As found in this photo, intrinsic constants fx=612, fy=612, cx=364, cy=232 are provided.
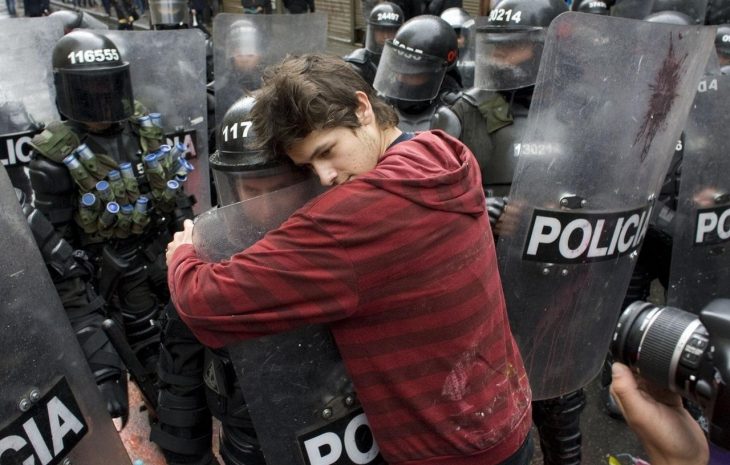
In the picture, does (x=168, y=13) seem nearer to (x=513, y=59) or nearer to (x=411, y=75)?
(x=411, y=75)

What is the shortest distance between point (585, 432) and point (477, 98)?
70.1 inches

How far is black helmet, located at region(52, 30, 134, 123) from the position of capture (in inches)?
118

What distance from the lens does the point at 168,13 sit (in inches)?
233

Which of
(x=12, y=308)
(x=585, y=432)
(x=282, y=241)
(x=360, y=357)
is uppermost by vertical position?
(x=282, y=241)

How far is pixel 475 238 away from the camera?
1.39 meters

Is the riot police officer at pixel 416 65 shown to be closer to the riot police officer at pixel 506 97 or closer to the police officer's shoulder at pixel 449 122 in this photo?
the riot police officer at pixel 506 97

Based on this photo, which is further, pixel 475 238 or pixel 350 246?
pixel 475 238

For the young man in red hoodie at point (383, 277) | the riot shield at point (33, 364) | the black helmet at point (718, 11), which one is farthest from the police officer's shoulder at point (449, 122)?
the black helmet at point (718, 11)

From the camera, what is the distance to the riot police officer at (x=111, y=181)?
9.66 feet

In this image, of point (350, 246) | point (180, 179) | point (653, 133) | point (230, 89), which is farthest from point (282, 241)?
point (230, 89)

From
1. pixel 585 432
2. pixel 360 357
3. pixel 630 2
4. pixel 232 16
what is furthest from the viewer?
pixel 630 2

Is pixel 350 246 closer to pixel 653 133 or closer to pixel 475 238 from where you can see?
pixel 475 238

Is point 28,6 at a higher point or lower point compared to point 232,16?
lower

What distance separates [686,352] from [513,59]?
2.03 metres
